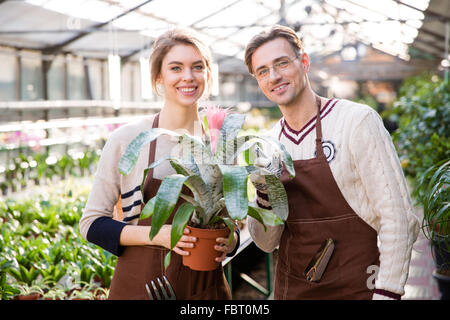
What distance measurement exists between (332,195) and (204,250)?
0.45 meters

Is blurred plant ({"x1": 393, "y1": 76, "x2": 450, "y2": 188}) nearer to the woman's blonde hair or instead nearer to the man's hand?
the man's hand

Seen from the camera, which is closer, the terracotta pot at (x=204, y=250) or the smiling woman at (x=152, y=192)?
the terracotta pot at (x=204, y=250)

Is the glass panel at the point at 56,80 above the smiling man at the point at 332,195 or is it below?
above

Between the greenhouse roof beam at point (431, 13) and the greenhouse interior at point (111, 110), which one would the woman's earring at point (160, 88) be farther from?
the greenhouse roof beam at point (431, 13)

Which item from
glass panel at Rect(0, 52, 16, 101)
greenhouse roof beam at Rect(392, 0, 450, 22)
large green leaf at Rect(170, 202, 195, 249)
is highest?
greenhouse roof beam at Rect(392, 0, 450, 22)

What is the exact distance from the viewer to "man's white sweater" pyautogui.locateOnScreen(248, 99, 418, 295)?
52.2 inches

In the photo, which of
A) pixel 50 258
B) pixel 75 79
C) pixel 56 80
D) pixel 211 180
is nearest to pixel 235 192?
pixel 211 180

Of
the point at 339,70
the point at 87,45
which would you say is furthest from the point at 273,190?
the point at 339,70

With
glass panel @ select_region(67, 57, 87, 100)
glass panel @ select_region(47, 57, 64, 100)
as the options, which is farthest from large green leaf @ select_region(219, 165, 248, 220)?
glass panel @ select_region(67, 57, 87, 100)

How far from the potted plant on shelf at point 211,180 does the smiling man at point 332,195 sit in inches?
6.2

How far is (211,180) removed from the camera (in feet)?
3.98

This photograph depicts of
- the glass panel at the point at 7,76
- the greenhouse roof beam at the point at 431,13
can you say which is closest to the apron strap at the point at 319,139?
the greenhouse roof beam at the point at 431,13

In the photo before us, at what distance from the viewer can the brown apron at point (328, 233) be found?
1423 millimetres
